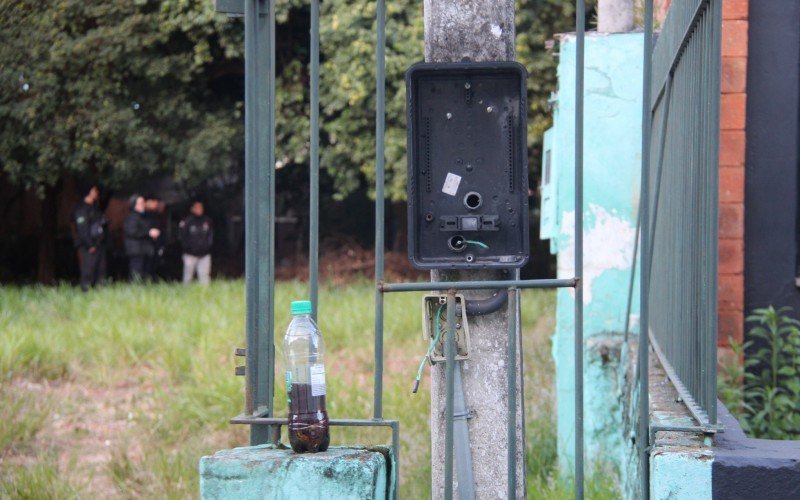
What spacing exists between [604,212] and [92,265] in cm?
1083

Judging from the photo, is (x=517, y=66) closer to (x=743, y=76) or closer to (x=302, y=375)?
(x=302, y=375)

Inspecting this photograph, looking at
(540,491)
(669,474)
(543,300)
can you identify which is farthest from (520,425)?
(543,300)

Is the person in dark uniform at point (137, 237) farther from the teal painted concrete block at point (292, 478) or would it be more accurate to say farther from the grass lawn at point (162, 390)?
the teal painted concrete block at point (292, 478)

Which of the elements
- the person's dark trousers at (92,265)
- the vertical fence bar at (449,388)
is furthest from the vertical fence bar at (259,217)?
the person's dark trousers at (92,265)

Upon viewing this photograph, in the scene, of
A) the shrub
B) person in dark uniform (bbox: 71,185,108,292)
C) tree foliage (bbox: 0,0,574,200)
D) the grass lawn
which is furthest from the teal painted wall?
person in dark uniform (bbox: 71,185,108,292)

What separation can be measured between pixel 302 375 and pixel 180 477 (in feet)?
12.2

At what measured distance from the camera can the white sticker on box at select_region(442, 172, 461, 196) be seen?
3115 millimetres

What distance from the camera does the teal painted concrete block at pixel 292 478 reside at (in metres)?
2.79

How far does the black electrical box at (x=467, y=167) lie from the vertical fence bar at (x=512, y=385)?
0.43 ft

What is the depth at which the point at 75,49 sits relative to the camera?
16.2 meters

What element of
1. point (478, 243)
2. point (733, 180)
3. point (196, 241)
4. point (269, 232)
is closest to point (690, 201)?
point (478, 243)

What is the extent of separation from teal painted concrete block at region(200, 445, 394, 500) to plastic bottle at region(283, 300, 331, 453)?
3.5 inches

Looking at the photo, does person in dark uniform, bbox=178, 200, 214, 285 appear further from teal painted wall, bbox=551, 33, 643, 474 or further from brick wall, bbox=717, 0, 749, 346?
brick wall, bbox=717, 0, 749, 346

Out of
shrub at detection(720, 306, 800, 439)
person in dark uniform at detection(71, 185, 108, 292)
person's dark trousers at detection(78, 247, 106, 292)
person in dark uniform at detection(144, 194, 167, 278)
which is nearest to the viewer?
shrub at detection(720, 306, 800, 439)
